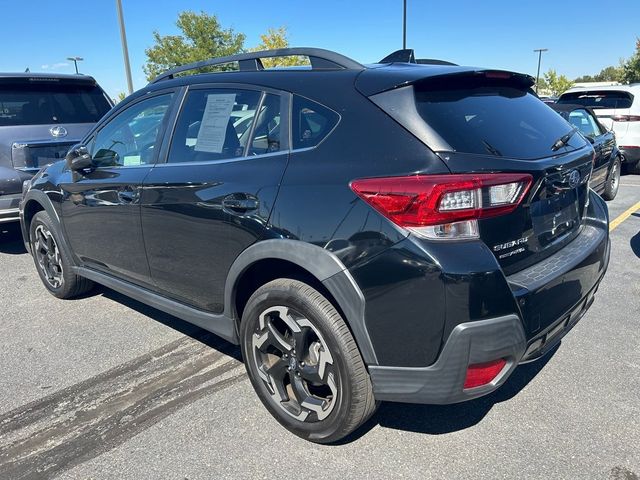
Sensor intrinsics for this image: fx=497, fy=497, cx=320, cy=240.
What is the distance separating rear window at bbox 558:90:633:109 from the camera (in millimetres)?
9977

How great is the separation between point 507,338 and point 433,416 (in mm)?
891

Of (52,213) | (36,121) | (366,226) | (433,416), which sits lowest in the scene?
(433,416)

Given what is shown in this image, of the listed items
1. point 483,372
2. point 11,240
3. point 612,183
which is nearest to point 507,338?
point 483,372

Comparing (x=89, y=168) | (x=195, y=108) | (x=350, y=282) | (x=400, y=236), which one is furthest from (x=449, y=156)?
(x=89, y=168)

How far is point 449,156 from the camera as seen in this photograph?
1997 millimetres

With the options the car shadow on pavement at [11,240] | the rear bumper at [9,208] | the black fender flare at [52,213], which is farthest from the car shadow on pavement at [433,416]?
the car shadow on pavement at [11,240]

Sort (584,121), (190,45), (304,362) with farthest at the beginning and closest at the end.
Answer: (190,45), (584,121), (304,362)

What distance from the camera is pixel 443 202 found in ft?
6.35

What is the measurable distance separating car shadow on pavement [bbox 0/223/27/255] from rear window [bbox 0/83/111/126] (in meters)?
1.28

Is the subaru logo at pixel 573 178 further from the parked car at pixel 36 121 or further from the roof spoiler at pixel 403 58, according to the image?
the parked car at pixel 36 121

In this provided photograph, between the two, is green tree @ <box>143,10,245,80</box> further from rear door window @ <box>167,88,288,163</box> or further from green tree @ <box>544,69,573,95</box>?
green tree @ <box>544,69,573,95</box>

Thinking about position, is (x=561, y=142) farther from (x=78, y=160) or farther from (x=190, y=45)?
(x=190, y=45)

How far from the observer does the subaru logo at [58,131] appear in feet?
19.1

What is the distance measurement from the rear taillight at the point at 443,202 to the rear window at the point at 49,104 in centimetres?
535
